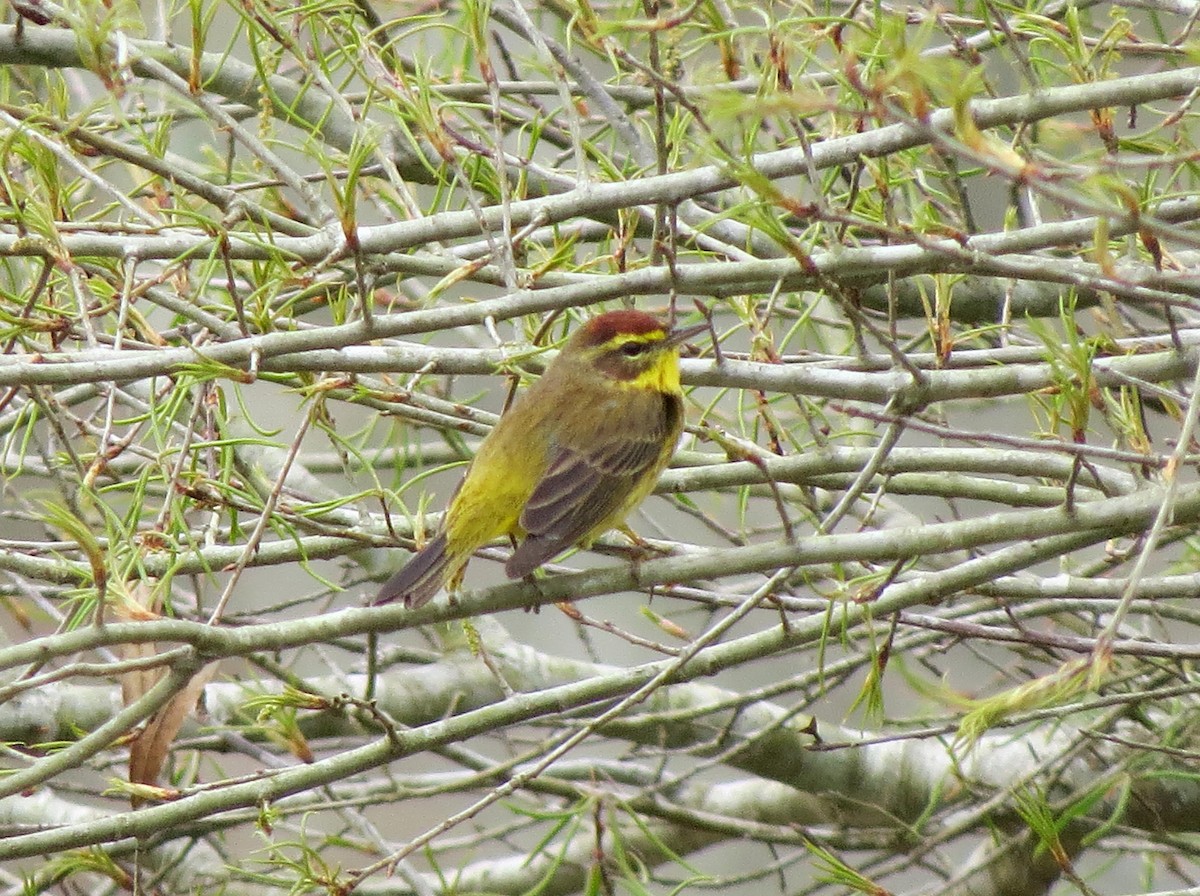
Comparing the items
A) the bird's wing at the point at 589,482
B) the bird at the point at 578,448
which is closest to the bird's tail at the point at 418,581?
the bird at the point at 578,448

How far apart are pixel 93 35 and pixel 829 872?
2.88m

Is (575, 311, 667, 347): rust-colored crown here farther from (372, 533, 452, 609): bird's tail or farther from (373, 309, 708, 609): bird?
(372, 533, 452, 609): bird's tail

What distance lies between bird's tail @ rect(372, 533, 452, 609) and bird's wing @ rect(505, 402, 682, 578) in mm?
318

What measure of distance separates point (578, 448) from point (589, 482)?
25cm

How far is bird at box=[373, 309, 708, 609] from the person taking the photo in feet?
14.4

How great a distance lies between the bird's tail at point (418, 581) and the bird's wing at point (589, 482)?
1.04 ft

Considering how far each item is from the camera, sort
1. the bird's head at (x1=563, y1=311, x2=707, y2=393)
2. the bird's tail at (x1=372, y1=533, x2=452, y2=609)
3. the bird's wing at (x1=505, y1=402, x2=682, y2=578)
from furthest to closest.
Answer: the bird's head at (x1=563, y1=311, x2=707, y2=393) < the bird's wing at (x1=505, y1=402, x2=682, y2=578) < the bird's tail at (x1=372, y1=533, x2=452, y2=609)

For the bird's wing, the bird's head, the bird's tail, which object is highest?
the bird's head

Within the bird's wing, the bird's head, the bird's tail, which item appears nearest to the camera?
the bird's tail

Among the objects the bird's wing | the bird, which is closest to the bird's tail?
the bird

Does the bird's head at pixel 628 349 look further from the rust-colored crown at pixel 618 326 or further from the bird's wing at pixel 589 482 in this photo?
the bird's wing at pixel 589 482

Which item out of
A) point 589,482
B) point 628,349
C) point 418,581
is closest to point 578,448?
point 589,482

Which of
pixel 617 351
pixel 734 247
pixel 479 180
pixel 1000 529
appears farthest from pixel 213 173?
pixel 1000 529

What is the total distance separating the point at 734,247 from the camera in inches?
170
